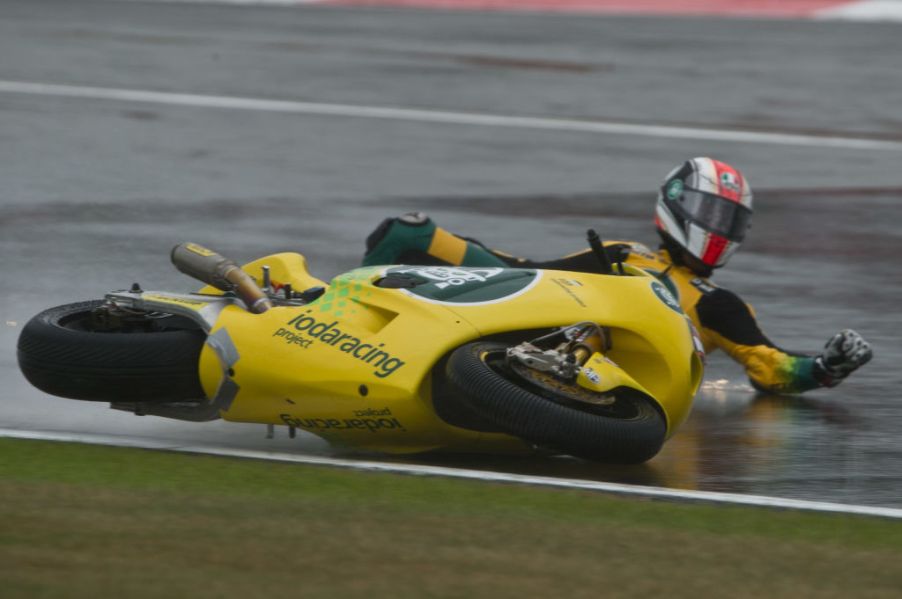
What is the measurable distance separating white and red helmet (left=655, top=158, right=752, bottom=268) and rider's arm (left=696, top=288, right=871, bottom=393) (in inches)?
8.4

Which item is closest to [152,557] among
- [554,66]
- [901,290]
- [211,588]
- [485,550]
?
[211,588]

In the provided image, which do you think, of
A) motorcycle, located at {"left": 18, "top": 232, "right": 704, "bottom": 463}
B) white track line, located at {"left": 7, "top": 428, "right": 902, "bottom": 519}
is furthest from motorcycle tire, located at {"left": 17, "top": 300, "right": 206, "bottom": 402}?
white track line, located at {"left": 7, "top": 428, "right": 902, "bottom": 519}

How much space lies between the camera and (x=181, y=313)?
719cm

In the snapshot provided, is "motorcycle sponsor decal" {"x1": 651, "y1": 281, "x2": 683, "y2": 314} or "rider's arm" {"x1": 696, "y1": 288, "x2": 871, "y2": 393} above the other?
"motorcycle sponsor decal" {"x1": 651, "y1": 281, "x2": 683, "y2": 314}

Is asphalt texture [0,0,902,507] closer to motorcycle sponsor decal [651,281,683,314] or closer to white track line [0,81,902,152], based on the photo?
white track line [0,81,902,152]

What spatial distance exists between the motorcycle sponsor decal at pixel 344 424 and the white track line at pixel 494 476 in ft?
0.40

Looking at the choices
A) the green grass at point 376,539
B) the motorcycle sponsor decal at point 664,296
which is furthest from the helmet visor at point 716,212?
the green grass at point 376,539

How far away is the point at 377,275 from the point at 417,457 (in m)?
0.72

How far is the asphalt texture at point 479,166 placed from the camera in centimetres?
797

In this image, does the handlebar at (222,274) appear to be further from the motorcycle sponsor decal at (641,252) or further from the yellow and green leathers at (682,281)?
the motorcycle sponsor decal at (641,252)

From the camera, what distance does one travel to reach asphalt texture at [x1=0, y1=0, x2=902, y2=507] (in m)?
7.97

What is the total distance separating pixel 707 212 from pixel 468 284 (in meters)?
1.97

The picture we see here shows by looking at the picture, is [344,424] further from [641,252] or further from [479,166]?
[479,166]

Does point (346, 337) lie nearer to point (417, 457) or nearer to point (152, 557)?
point (417, 457)
